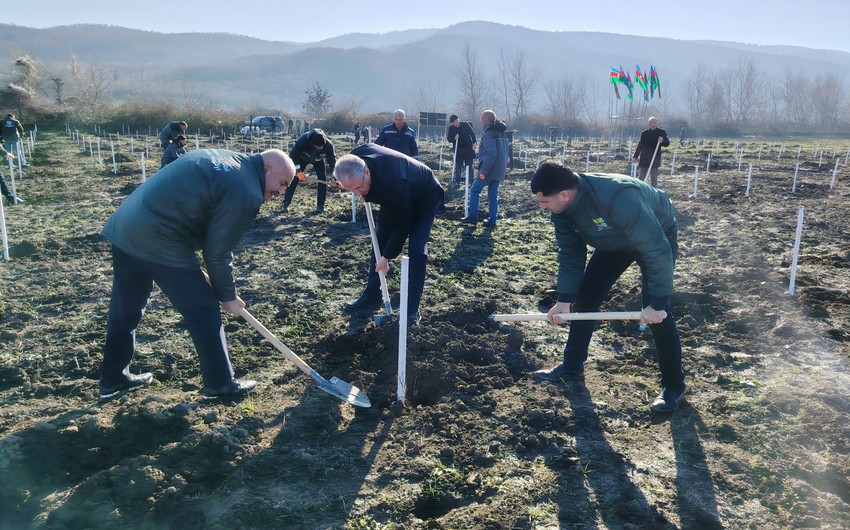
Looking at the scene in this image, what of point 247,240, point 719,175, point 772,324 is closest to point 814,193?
point 719,175

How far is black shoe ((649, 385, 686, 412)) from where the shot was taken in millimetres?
Answer: 4098

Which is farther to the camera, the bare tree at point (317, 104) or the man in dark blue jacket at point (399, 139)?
the bare tree at point (317, 104)

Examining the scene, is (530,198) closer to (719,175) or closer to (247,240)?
(247,240)

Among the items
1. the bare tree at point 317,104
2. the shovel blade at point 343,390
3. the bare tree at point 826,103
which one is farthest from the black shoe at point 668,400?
the bare tree at point 826,103

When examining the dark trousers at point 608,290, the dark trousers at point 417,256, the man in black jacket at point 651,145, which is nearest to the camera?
the dark trousers at point 608,290

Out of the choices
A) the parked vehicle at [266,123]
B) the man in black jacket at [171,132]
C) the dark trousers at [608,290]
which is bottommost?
the dark trousers at [608,290]

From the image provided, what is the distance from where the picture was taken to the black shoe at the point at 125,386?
4188 millimetres

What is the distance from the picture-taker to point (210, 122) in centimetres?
3953

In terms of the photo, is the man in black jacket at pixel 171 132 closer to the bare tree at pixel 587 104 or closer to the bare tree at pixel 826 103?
the bare tree at pixel 587 104

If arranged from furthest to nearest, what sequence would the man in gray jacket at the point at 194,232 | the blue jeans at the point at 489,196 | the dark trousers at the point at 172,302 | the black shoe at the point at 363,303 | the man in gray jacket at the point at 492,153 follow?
the blue jeans at the point at 489,196, the man in gray jacket at the point at 492,153, the black shoe at the point at 363,303, the dark trousers at the point at 172,302, the man in gray jacket at the point at 194,232

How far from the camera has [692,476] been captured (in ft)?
11.2

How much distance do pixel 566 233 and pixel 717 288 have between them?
356 cm

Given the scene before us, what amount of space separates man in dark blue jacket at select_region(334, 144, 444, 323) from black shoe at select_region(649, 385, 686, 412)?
2170 mm

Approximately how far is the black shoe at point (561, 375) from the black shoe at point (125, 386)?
2.99m
